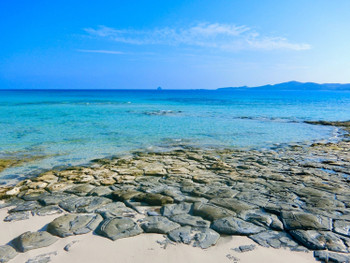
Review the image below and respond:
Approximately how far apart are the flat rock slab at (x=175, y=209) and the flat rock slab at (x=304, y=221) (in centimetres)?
197

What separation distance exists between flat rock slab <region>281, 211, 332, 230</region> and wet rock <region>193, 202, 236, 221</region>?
1.06 meters

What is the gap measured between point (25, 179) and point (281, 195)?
7.45 metres

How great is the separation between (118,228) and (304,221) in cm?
357

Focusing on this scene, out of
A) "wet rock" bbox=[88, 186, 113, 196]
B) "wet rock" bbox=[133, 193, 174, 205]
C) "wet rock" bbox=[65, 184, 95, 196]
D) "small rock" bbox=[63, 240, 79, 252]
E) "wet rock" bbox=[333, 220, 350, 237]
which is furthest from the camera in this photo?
"wet rock" bbox=[65, 184, 95, 196]

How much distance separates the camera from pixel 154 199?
654 cm

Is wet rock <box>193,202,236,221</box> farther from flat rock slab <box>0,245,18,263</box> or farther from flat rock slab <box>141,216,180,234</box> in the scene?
flat rock slab <box>0,245,18,263</box>

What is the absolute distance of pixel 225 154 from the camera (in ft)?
40.5

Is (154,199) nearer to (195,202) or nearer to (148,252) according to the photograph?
(195,202)

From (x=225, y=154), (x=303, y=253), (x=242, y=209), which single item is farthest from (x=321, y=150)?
(x=303, y=253)

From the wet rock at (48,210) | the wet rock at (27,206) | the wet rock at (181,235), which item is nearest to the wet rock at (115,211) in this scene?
the wet rock at (48,210)

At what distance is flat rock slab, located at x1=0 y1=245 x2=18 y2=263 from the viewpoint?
14.2ft

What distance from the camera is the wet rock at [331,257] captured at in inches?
169

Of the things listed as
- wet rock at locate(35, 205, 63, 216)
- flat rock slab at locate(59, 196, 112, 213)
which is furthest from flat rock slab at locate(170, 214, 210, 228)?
wet rock at locate(35, 205, 63, 216)

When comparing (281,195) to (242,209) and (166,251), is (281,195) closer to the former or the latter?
(242,209)
